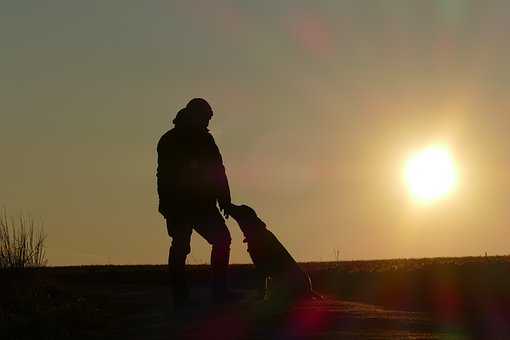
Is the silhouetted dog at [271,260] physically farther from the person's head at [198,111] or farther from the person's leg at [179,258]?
the person's head at [198,111]

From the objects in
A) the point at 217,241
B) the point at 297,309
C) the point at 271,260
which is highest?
the point at 217,241

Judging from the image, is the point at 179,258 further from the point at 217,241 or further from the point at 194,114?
the point at 194,114

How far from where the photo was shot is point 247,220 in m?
13.2

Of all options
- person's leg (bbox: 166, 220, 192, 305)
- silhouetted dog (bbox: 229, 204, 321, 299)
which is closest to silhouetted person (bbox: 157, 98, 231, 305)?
person's leg (bbox: 166, 220, 192, 305)

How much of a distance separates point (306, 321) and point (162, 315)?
1968 millimetres

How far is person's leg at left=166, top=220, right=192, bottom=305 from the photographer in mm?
11516

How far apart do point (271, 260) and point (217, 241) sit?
158cm

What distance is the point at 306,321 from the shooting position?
9.72 m

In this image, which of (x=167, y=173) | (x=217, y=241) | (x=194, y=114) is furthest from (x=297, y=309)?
(x=194, y=114)

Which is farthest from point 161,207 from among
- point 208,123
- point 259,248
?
point 259,248

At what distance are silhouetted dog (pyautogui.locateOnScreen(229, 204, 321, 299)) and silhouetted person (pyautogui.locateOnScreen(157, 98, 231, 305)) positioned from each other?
116 cm

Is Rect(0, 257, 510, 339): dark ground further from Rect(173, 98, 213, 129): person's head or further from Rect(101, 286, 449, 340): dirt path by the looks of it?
Rect(173, 98, 213, 129): person's head

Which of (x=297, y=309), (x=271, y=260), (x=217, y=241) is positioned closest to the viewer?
(x=297, y=309)

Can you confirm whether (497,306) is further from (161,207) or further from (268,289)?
(161,207)
